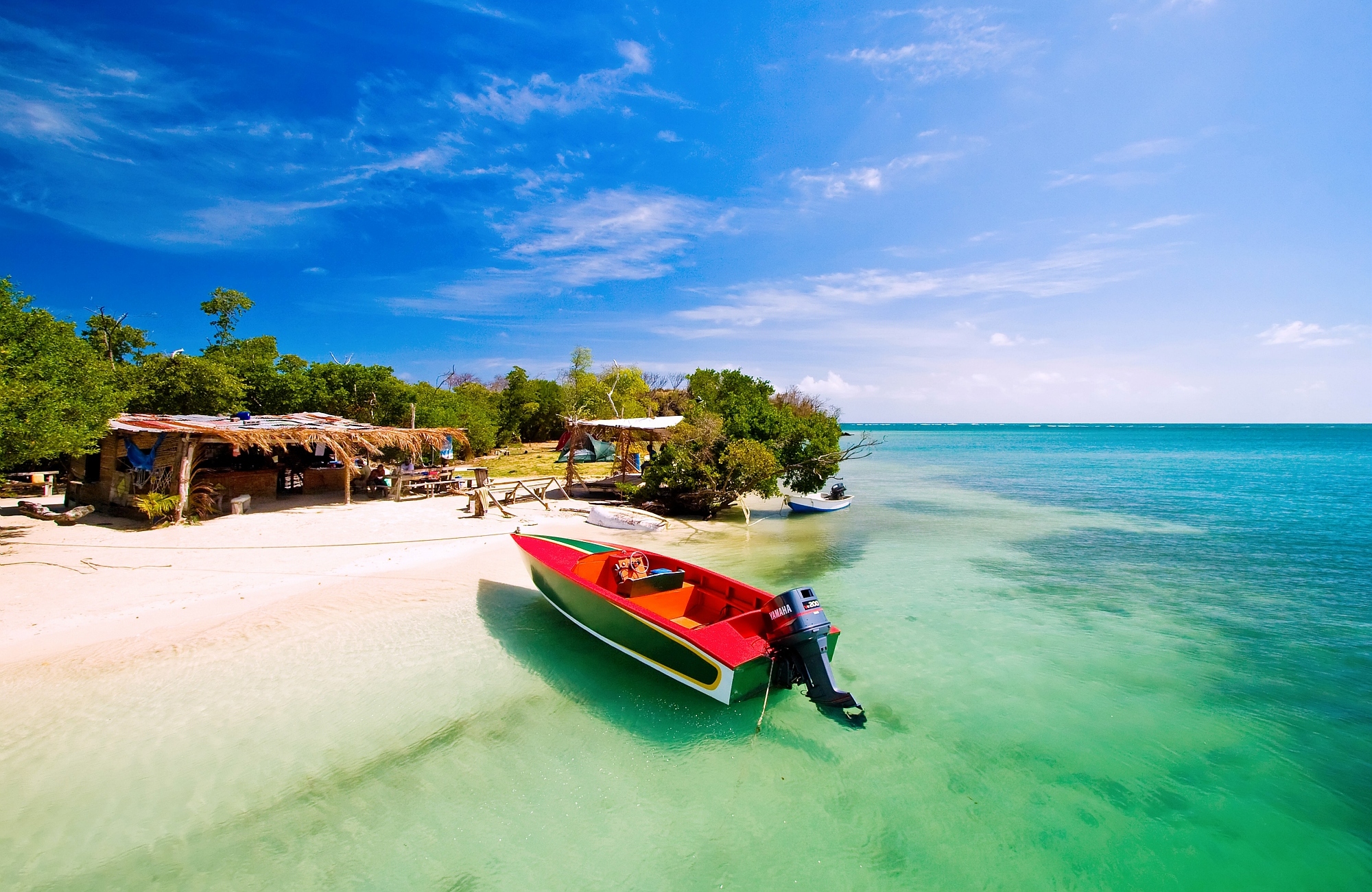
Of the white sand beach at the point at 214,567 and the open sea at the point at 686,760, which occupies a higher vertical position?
the white sand beach at the point at 214,567

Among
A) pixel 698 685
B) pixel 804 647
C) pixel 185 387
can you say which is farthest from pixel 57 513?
pixel 804 647

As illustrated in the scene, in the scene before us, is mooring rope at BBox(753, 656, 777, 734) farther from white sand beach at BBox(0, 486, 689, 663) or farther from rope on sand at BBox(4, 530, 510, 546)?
rope on sand at BBox(4, 530, 510, 546)

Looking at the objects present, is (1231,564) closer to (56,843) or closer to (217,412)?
(56,843)

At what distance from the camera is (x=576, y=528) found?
1460 centimetres

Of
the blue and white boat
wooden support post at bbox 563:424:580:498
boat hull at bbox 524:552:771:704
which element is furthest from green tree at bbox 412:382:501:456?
boat hull at bbox 524:552:771:704

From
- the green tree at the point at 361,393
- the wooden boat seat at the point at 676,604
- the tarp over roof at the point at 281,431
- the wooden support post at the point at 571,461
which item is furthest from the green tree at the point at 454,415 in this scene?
the wooden boat seat at the point at 676,604

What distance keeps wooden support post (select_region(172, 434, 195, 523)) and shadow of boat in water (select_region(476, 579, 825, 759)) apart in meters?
8.36

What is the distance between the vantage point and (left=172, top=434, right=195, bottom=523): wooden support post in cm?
1184

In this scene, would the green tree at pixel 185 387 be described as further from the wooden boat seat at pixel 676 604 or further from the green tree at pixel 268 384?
the wooden boat seat at pixel 676 604

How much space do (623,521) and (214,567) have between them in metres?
8.52

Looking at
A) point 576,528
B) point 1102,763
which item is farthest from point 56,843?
point 576,528

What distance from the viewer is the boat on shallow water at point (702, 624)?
5.54 meters

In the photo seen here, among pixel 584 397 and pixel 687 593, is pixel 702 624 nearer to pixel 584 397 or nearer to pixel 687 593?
pixel 687 593

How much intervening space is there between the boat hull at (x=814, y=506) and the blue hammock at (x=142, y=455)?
1743 cm
